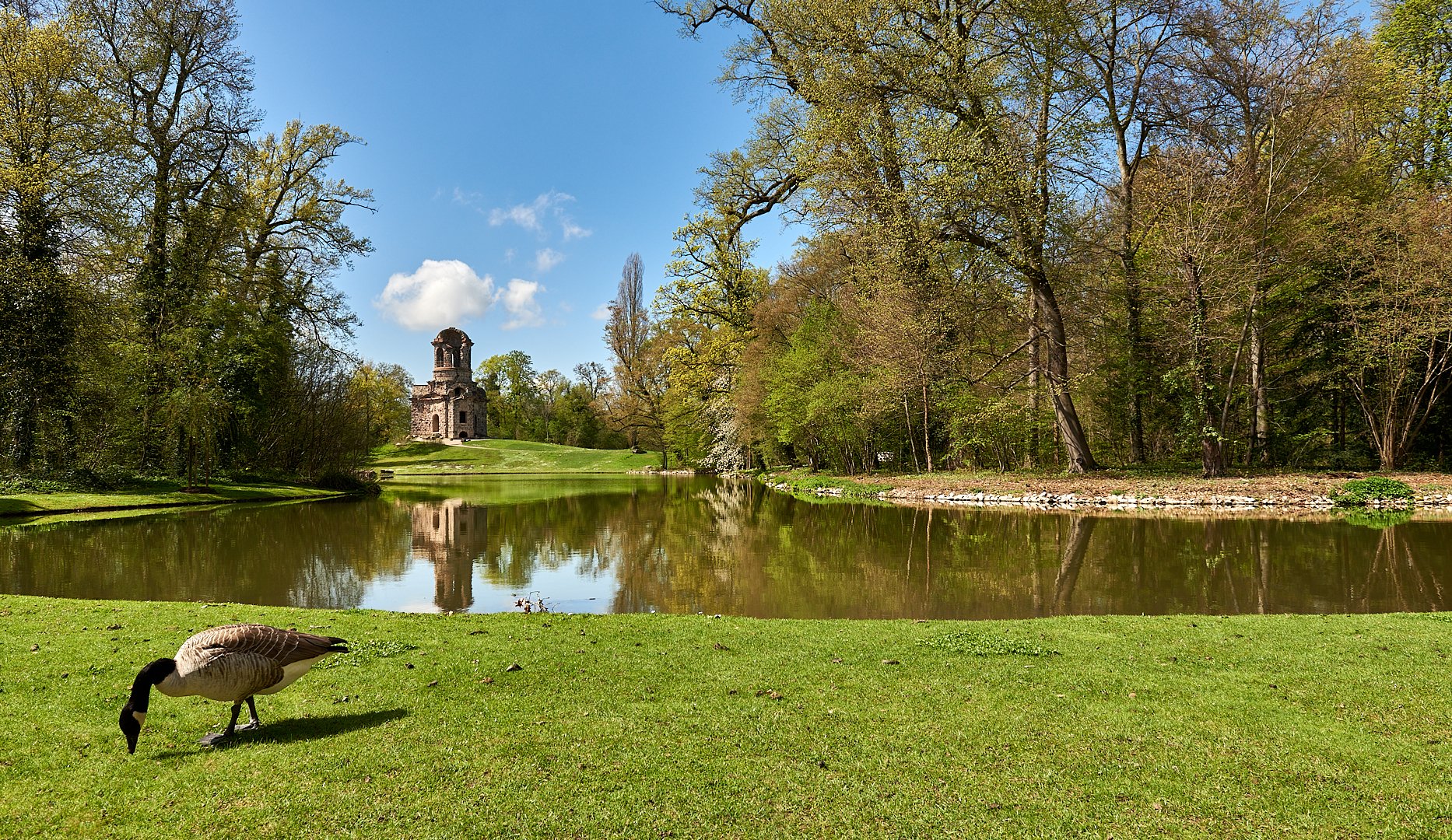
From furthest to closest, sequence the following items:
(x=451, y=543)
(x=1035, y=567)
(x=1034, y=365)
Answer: (x=1034, y=365) → (x=451, y=543) → (x=1035, y=567)

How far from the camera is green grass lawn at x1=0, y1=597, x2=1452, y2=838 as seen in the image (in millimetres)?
3408

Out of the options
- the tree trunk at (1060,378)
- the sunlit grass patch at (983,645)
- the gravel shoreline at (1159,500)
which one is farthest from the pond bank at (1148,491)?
the sunlit grass patch at (983,645)

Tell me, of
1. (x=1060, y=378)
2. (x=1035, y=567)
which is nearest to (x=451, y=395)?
(x=1060, y=378)

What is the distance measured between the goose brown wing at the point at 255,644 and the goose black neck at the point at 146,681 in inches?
3.8

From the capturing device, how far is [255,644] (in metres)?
4.32

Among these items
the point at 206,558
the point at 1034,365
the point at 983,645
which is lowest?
the point at 206,558

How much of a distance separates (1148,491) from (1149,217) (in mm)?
9490

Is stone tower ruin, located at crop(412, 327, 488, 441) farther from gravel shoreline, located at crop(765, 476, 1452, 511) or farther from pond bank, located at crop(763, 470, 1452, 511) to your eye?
gravel shoreline, located at crop(765, 476, 1452, 511)

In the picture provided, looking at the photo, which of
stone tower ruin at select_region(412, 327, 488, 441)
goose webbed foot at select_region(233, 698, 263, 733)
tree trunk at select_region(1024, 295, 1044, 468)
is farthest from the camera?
stone tower ruin at select_region(412, 327, 488, 441)

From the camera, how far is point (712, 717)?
4.67 m

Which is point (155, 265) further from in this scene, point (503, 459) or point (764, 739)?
point (503, 459)

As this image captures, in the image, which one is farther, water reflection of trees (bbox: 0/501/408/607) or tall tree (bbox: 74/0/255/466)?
tall tree (bbox: 74/0/255/466)

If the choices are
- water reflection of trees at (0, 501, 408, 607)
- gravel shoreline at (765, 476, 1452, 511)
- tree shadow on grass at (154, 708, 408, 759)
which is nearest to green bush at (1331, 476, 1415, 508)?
gravel shoreline at (765, 476, 1452, 511)

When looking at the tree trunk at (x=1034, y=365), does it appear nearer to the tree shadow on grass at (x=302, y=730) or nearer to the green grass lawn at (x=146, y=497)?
the tree shadow on grass at (x=302, y=730)
